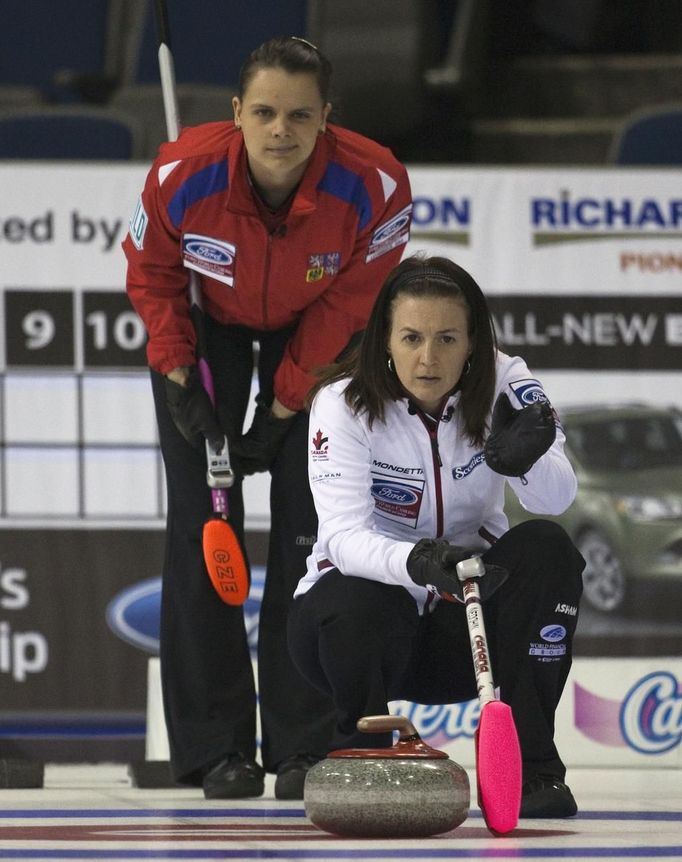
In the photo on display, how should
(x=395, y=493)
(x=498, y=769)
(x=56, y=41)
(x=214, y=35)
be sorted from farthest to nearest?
(x=56, y=41) < (x=214, y=35) < (x=395, y=493) < (x=498, y=769)

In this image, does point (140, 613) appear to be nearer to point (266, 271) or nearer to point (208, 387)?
point (208, 387)

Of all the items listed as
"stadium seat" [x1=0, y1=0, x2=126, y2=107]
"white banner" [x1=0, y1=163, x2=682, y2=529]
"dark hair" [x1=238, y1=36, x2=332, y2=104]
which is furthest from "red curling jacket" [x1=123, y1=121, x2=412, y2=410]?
"stadium seat" [x1=0, y1=0, x2=126, y2=107]

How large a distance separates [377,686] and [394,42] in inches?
182

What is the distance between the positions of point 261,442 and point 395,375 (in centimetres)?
57

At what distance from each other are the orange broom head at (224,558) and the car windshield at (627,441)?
4.97ft

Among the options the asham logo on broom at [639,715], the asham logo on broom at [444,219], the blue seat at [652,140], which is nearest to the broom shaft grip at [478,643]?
the asham logo on broom at [639,715]

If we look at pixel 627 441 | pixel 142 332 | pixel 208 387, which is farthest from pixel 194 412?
pixel 627 441

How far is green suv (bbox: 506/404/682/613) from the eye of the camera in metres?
4.32

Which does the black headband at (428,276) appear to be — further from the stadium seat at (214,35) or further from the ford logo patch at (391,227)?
the stadium seat at (214,35)

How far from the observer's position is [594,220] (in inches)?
171

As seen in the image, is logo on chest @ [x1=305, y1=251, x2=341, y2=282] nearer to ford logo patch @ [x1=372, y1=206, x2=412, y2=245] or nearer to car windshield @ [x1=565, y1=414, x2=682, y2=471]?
ford logo patch @ [x1=372, y1=206, x2=412, y2=245]

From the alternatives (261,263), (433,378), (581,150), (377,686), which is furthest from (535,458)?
(581,150)

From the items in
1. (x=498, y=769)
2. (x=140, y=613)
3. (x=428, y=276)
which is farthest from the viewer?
(x=140, y=613)

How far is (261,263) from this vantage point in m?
3.00
